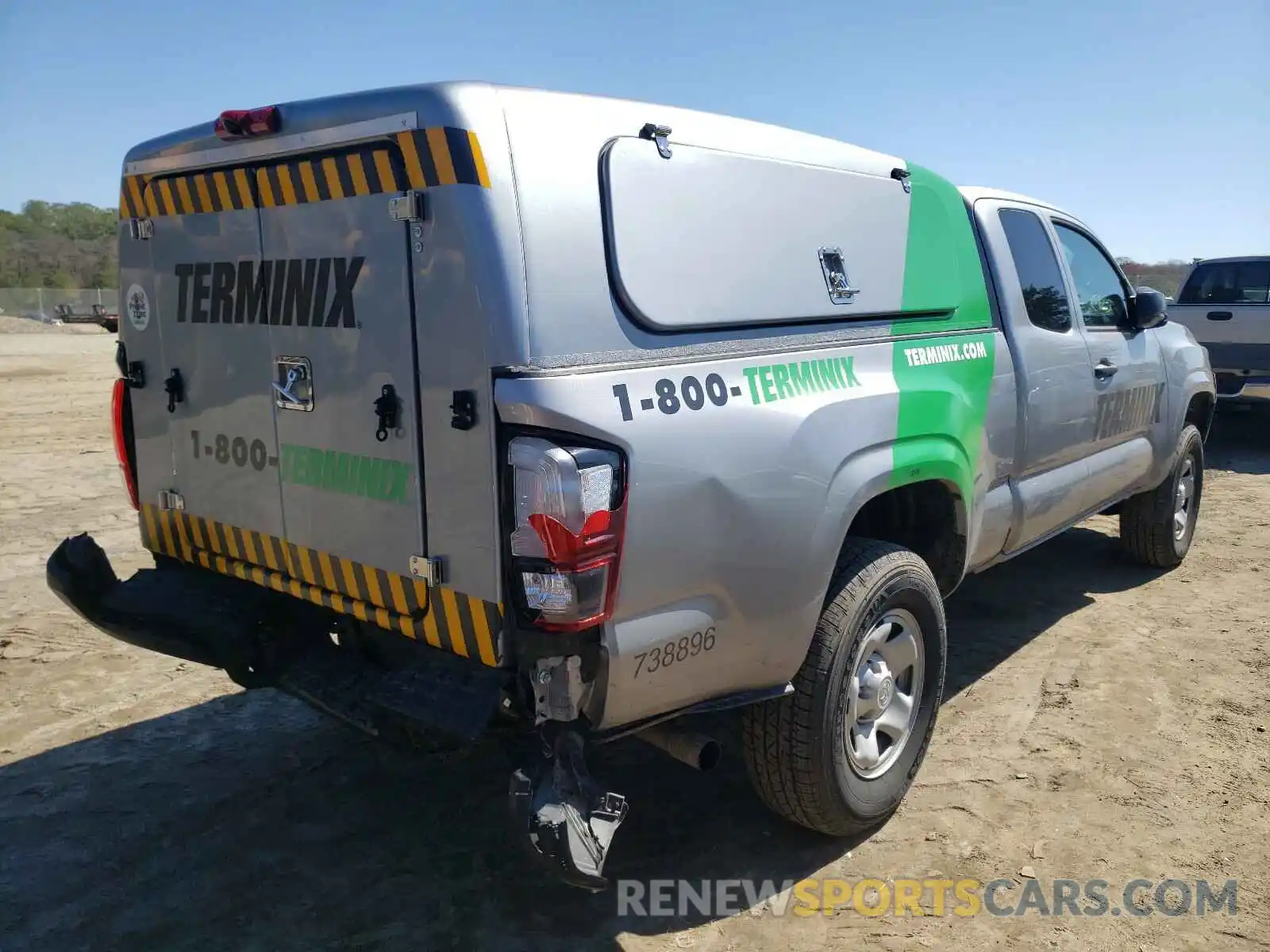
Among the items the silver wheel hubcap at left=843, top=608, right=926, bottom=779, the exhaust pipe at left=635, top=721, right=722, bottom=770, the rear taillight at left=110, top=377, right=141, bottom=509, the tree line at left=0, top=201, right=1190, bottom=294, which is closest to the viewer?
the exhaust pipe at left=635, top=721, right=722, bottom=770

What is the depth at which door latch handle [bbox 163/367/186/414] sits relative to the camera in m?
3.20

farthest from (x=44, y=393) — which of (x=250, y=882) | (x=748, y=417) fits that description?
(x=748, y=417)

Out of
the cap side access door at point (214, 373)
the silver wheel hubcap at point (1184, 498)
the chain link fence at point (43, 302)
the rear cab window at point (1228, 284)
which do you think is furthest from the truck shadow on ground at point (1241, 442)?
the chain link fence at point (43, 302)

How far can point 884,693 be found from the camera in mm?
3197

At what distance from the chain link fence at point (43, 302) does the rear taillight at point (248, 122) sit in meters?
48.0

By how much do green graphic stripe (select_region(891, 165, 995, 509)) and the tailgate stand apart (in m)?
1.55

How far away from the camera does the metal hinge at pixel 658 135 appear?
8.33 feet

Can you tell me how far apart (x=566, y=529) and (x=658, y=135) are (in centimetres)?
112

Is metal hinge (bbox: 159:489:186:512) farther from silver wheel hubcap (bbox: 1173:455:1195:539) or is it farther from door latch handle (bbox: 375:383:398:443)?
silver wheel hubcap (bbox: 1173:455:1195:539)

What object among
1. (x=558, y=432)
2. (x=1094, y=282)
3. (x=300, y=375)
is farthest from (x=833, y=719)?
(x=1094, y=282)

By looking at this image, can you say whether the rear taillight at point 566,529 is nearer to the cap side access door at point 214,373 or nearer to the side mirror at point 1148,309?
the cap side access door at point 214,373

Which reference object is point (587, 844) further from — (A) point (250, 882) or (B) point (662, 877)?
(A) point (250, 882)

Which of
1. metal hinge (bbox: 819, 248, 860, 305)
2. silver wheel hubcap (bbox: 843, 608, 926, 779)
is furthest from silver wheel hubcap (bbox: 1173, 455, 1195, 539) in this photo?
metal hinge (bbox: 819, 248, 860, 305)

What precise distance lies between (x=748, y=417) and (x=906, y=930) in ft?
5.10
